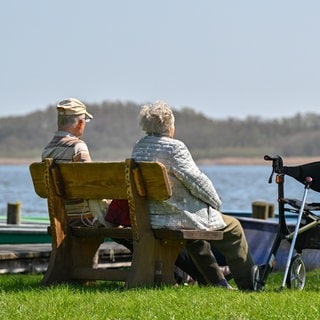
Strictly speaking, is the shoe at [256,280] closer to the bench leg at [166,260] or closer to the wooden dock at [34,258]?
the bench leg at [166,260]

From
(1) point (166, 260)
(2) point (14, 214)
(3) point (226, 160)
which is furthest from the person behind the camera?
(3) point (226, 160)

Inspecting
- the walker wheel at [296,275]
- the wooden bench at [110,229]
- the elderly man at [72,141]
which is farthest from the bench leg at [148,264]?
the walker wheel at [296,275]

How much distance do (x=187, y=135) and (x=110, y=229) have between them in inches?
6589

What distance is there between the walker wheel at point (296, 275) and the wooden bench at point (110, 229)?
2.37ft

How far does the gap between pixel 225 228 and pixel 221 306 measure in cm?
152

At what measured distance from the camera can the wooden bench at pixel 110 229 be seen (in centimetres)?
967

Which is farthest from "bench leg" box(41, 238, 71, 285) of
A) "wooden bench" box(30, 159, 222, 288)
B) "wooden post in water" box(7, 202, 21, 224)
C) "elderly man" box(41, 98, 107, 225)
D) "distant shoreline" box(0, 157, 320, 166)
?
"distant shoreline" box(0, 157, 320, 166)

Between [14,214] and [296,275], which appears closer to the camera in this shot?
[296,275]

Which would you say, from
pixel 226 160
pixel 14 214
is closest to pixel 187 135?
pixel 226 160

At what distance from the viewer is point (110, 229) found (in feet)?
32.8

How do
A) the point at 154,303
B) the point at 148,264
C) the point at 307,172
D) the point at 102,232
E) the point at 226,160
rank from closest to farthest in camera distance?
the point at 154,303 → the point at 148,264 → the point at 102,232 → the point at 307,172 → the point at 226,160

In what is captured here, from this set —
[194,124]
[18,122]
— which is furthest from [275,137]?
[18,122]

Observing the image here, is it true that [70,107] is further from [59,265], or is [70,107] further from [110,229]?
[59,265]

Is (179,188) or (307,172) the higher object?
(307,172)
